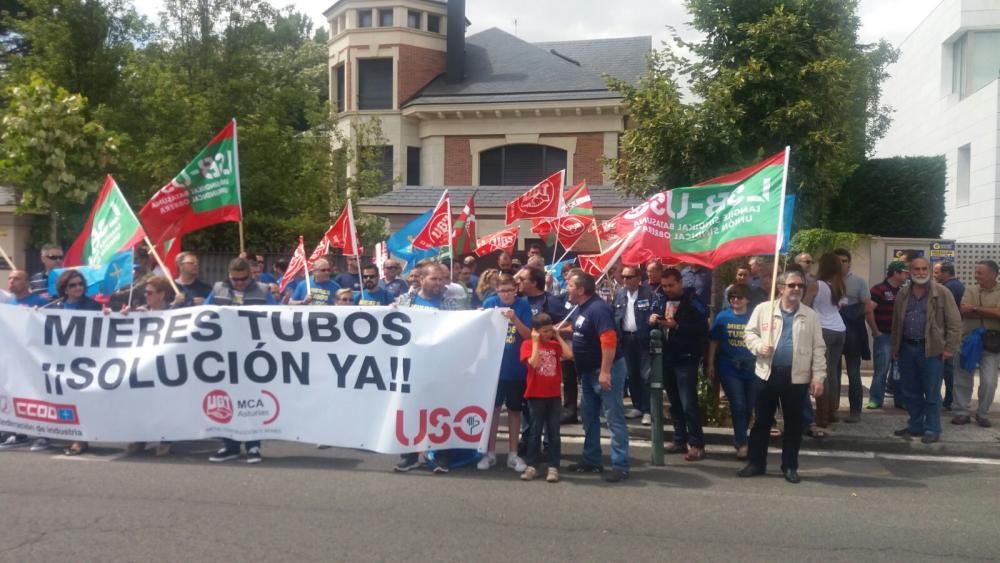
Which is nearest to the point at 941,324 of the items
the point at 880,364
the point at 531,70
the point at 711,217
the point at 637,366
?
the point at 880,364

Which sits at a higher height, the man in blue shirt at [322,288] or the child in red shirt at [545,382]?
the man in blue shirt at [322,288]

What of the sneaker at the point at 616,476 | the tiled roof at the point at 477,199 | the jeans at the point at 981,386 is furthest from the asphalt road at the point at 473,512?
the tiled roof at the point at 477,199

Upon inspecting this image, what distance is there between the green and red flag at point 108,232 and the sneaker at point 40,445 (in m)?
1.74

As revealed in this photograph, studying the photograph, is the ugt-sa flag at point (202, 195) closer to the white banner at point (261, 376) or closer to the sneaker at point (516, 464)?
the white banner at point (261, 376)

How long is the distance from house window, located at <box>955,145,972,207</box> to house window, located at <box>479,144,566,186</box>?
11524 mm

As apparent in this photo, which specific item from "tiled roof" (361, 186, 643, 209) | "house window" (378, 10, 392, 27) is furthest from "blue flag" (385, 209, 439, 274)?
"house window" (378, 10, 392, 27)

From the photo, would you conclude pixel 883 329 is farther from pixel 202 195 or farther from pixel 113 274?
pixel 113 274

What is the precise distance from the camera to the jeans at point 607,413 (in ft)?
25.3

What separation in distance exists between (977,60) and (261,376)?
2567 cm

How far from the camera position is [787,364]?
7688 millimetres

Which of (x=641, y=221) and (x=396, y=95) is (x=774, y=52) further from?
(x=396, y=95)

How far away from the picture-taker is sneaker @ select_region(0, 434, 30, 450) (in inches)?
344

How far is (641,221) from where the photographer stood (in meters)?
8.65

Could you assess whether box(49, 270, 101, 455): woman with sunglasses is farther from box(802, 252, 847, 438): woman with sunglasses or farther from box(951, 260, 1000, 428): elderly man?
box(951, 260, 1000, 428): elderly man
